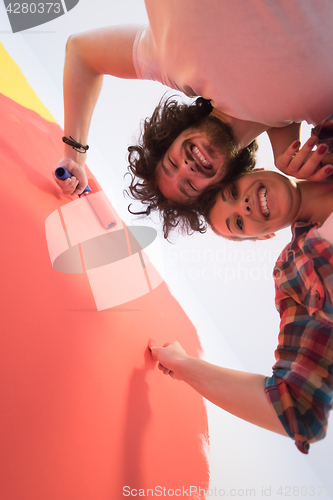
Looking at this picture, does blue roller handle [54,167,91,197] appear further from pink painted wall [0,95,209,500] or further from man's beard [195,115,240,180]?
man's beard [195,115,240,180]

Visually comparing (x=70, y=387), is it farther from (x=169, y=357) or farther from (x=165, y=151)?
(x=165, y=151)

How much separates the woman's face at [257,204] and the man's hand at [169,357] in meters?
0.43

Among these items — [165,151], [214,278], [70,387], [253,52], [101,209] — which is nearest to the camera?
[253,52]

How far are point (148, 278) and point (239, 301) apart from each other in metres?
0.57

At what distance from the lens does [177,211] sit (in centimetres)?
125

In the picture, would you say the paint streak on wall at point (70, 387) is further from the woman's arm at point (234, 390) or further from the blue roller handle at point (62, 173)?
the woman's arm at point (234, 390)

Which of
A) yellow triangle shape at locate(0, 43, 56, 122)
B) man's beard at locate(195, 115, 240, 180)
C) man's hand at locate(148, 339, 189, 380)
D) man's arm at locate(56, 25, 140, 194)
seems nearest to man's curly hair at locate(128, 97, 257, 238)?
man's beard at locate(195, 115, 240, 180)

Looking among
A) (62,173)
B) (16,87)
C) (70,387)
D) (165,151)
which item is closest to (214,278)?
(165,151)

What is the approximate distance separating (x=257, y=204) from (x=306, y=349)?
17.1 inches

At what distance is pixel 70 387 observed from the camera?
80 cm

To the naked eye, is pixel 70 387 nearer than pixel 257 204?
Yes

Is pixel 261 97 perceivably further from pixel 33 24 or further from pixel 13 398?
pixel 33 24

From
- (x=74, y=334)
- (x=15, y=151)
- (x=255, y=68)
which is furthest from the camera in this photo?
(x=15, y=151)

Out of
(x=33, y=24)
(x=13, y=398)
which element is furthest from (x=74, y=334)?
(x=33, y=24)
